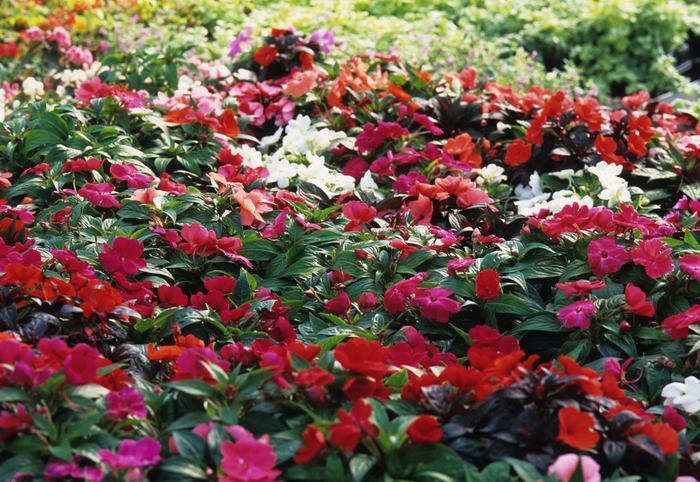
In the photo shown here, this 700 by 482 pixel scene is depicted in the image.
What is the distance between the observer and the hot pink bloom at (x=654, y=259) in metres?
Answer: 2.13

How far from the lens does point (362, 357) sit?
1.66 metres

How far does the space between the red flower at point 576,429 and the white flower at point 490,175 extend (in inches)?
73.1

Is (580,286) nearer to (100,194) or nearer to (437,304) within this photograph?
(437,304)

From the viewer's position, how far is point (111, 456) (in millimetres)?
1385

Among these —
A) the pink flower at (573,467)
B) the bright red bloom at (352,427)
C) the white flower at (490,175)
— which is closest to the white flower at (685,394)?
the pink flower at (573,467)

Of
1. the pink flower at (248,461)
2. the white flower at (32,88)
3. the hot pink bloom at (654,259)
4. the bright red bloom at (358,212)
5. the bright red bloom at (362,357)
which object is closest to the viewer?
the pink flower at (248,461)

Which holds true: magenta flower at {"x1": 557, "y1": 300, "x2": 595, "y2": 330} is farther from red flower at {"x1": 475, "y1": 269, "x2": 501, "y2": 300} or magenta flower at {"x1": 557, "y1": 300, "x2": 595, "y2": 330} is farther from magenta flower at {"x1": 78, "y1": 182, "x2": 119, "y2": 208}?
magenta flower at {"x1": 78, "y1": 182, "x2": 119, "y2": 208}

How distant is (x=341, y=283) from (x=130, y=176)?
2.93ft

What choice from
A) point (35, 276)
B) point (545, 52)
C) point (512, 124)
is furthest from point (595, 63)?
point (35, 276)

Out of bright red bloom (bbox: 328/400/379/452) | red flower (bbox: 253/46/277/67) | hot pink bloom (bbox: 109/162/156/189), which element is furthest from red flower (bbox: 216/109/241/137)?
bright red bloom (bbox: 328/400/379/452)

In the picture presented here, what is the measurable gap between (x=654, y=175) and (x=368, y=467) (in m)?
2.19

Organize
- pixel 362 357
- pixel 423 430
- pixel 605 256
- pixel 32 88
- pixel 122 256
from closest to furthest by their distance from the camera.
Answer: pixel 423 430 → pixel 362 357 → pixel 122 256 → pixel 605 256 → pixel 32 88

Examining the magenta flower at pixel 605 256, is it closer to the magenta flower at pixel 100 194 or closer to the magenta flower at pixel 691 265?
the magenta flower at pixel 691 265

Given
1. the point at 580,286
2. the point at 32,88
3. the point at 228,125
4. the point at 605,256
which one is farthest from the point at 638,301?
the point at 32,88
